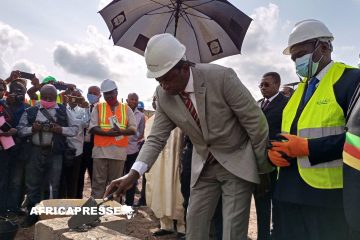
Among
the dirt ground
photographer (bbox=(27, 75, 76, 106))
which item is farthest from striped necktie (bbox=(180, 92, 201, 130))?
photographer (bbox=(27, 75, 76, 106))

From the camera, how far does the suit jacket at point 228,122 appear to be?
97.4 inches

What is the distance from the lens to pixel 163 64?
233 cm

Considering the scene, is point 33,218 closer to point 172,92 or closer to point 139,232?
point 139,232

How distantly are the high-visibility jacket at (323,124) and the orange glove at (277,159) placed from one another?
0.09 metres

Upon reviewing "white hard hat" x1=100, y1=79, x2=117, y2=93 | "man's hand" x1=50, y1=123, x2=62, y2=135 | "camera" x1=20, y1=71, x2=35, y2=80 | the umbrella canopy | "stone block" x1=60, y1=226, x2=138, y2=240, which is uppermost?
the umbrella canopy

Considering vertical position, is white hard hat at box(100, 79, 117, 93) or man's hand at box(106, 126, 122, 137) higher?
white hard hat at box(100, 79, 117, 93)

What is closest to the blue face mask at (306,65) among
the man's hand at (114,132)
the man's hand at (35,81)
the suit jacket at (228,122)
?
the suit jacket at (228,122)

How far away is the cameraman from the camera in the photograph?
194 inches

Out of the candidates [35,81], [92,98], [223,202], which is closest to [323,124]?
[223,202]

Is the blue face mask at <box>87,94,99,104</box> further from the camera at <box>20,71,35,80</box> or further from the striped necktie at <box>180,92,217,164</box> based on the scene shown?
the striped necktie at <box>180,92,217,164</box>

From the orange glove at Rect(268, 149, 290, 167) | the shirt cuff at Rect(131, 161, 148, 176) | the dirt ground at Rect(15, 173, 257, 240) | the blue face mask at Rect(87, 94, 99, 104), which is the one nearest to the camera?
the orange glove at Rect(268, 149, 290, 167)

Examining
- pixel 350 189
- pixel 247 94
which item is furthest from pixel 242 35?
pixel 350 189

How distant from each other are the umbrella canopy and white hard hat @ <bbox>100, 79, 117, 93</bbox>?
614 millimetres

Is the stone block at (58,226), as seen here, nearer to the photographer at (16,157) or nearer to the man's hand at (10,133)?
the man's hand at (10,133)
